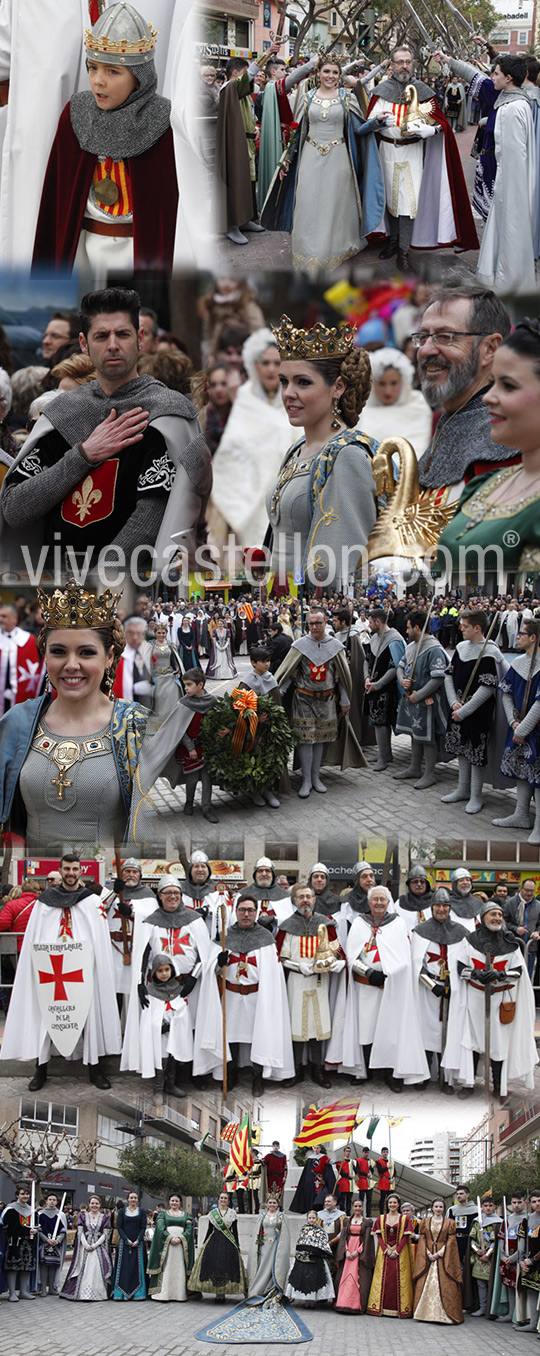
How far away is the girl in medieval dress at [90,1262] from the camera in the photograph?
6512 mm

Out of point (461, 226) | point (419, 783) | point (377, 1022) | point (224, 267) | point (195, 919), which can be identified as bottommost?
point (377, 1022)

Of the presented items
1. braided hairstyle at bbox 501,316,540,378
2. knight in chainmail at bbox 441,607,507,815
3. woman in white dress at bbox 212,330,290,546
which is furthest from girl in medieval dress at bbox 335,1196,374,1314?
braided hairstyle at bbox 501,316,540,378

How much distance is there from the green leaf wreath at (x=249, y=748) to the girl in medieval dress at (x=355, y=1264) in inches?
103

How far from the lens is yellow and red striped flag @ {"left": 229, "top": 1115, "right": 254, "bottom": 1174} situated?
6059mm

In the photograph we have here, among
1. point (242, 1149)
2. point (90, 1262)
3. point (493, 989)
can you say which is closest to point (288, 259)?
point (493, 989)

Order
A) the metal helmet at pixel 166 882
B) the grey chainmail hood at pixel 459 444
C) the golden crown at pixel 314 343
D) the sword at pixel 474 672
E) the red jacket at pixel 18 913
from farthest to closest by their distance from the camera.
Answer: the red jacket at pixel 18 913, the metal helmet at pixel 166 882, the sword at pixel 474 672, the grey chainmail hood at pixel 459 444, the golden crown at pixel 314 343

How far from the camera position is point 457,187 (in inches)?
215

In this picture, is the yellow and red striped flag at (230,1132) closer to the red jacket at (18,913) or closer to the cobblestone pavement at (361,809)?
the red jacket at (18,913)

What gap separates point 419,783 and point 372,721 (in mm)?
287

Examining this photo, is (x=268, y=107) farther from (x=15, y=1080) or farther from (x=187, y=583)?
(x=15, y=1080)

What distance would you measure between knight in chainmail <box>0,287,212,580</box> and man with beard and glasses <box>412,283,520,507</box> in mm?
805

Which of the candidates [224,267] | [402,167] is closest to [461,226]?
[402,167]

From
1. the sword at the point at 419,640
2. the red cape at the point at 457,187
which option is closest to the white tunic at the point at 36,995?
the sword at the point at 419,640

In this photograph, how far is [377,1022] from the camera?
594 centimetres
